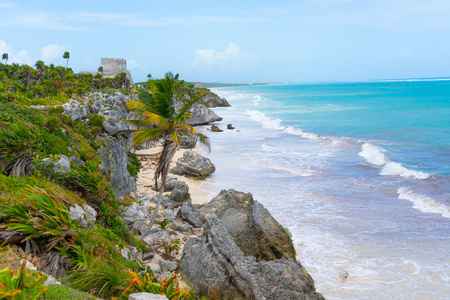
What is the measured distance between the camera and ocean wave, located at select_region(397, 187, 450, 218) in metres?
16.8

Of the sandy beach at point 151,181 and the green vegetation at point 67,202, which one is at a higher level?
the green vegetation at point 67,202

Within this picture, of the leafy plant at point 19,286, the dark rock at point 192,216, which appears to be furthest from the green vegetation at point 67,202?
the dark rock at point 192,216

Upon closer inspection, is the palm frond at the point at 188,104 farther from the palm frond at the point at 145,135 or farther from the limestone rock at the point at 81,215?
the limestone rock at the point at 81,215

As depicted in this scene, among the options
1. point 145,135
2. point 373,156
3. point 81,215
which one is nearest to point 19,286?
point 81,215

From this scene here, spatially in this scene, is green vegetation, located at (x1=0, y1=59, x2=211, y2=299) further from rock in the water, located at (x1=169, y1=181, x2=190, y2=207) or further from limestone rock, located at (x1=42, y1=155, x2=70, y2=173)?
rock in the water, located at (x1=169, y1=181, x2=190, y2=207)

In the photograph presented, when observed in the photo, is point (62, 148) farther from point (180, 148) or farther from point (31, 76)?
point (31, 76)

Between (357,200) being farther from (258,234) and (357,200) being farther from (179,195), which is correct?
(258,234)

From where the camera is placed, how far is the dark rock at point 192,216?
12992mm

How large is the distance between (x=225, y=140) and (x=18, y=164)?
2980 centimetres

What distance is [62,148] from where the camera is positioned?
9.91 m

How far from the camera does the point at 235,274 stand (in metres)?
8.95

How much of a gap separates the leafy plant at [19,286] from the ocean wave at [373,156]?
25919 millimetres

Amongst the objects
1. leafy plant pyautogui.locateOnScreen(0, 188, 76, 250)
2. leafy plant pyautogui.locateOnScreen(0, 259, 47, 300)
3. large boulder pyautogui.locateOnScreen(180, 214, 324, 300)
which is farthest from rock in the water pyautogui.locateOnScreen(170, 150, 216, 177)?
leafy plant pyautogui.locateOnScreen(0, 259, 47, 300)

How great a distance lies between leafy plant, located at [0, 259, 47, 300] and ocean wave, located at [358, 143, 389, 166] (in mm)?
25919
